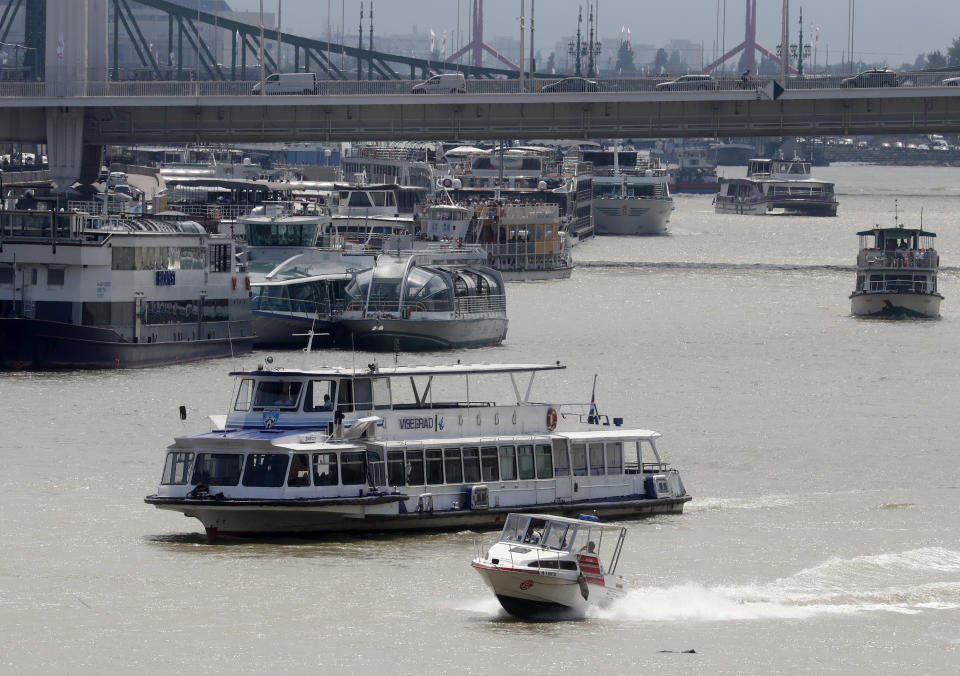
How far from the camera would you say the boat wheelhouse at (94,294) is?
6197cm

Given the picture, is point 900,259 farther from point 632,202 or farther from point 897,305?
point 632,202

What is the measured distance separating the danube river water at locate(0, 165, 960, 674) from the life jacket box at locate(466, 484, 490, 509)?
2.85 feet

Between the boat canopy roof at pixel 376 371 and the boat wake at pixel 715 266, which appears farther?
the boat wake at pixel 715 266

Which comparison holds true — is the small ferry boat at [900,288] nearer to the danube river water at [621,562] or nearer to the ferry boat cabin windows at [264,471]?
the danube river water at [621,562]

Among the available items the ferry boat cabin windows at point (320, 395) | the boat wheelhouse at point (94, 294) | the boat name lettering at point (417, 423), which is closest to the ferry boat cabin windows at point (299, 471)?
the ferry boat cabin windows at point (320, 395)

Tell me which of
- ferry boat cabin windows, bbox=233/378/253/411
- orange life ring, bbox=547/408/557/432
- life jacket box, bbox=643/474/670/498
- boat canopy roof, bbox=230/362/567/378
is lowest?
life jacket box, bbox=643/474/670/498

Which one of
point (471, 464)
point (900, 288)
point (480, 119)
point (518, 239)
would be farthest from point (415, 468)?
point (480, 119)

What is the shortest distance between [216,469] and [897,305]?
5540 centimetres

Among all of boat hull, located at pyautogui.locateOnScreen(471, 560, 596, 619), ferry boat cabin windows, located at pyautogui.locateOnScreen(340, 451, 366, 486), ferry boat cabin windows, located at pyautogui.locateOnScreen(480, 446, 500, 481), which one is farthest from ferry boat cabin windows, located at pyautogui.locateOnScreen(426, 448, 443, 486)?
boat hull, located at pyautogui.locateOnScreen(471, 560, 596, 619)

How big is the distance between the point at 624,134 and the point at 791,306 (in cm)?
3388

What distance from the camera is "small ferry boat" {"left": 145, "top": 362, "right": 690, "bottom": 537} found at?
35.0 m

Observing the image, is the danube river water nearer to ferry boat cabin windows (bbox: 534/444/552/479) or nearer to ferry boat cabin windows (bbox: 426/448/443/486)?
ferry boat cabin windows (bbox: 426/448/443/486)

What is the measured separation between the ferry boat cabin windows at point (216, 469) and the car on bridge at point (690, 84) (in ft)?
283

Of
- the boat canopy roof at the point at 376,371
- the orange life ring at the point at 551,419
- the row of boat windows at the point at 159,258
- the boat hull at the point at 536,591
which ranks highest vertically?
the row of boat windows at the point at 159,258
